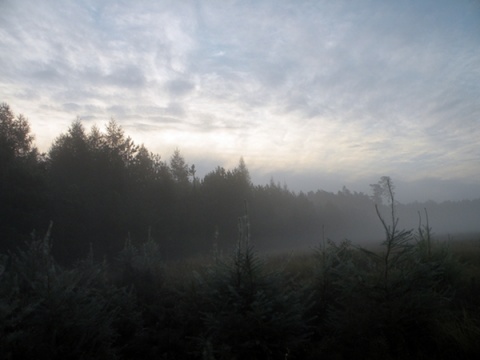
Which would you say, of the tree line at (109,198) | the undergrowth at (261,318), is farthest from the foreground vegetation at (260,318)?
the tree line at (109,198)

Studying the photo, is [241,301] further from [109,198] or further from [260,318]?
[109,198]

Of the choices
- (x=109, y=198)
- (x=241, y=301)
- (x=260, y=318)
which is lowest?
(x=260, y=318)

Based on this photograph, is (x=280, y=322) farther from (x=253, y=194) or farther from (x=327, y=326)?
(x=253, y=194)

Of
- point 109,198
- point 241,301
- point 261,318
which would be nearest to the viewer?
point 261,318

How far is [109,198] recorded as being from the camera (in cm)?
3303

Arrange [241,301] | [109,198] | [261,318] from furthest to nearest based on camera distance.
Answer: [109,198], [241,301], [261,318]

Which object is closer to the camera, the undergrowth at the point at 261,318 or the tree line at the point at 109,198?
the undergrowth at the point at 261,318

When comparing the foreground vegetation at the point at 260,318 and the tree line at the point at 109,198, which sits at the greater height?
the tree line at the point at 109,198

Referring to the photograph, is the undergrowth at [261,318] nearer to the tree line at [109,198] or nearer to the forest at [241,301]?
the forest at [241,301]

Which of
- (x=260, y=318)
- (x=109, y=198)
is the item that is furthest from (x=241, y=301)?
(x=109, y=198)

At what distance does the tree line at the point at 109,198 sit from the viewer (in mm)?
25609

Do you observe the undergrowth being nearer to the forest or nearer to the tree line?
the forest

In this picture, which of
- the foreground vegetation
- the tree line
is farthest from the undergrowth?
the tree line

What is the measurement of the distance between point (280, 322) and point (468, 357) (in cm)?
347
